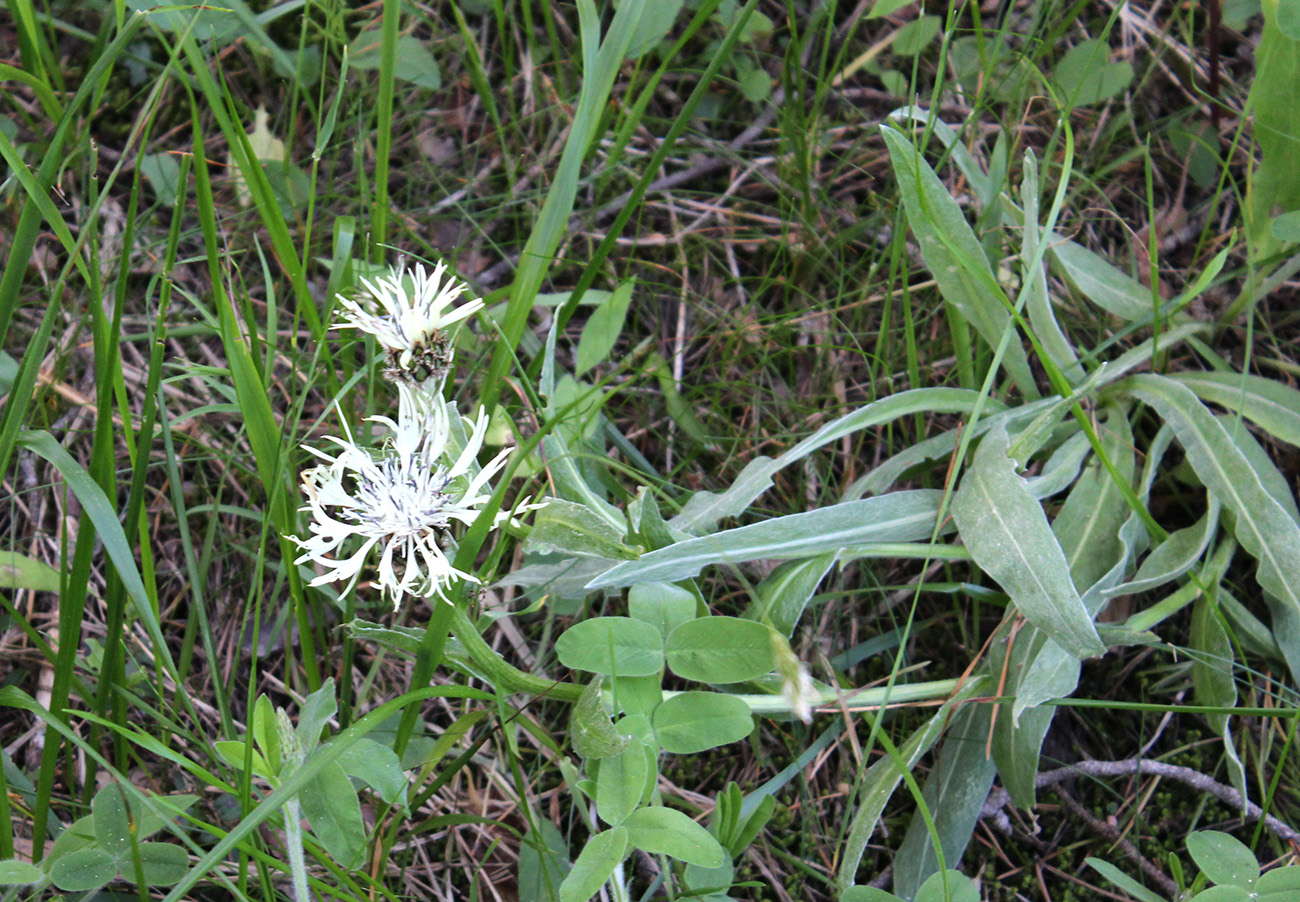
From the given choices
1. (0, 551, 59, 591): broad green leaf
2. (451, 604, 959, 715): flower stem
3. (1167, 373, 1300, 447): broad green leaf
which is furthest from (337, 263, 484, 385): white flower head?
(1167, 373, 1300, 447): broad green leaf

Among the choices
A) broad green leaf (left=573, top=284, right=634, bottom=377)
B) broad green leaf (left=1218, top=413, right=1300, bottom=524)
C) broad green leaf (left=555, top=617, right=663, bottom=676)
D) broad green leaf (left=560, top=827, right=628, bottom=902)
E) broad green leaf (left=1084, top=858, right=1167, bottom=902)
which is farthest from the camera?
broad green leaf (left=573, top=284, right=634, bottom=377)

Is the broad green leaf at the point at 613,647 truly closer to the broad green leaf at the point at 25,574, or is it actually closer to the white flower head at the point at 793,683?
the white flower head at the point at 793,683

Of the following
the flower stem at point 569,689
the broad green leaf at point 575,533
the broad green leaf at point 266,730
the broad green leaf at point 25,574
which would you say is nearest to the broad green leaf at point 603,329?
the broad green leaf at point 575,533

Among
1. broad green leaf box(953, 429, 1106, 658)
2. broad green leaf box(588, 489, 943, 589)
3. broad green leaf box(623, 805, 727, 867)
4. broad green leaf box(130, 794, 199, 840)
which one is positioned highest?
broad green leaf box(953, 429, 1106, 658)

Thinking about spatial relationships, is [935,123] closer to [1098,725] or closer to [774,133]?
[774,133]

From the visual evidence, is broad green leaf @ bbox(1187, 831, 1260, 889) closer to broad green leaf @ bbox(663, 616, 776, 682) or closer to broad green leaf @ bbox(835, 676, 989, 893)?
broad green leaf @ bbox(835, 676, 989, 893)

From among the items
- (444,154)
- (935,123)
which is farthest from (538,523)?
(444,154)
